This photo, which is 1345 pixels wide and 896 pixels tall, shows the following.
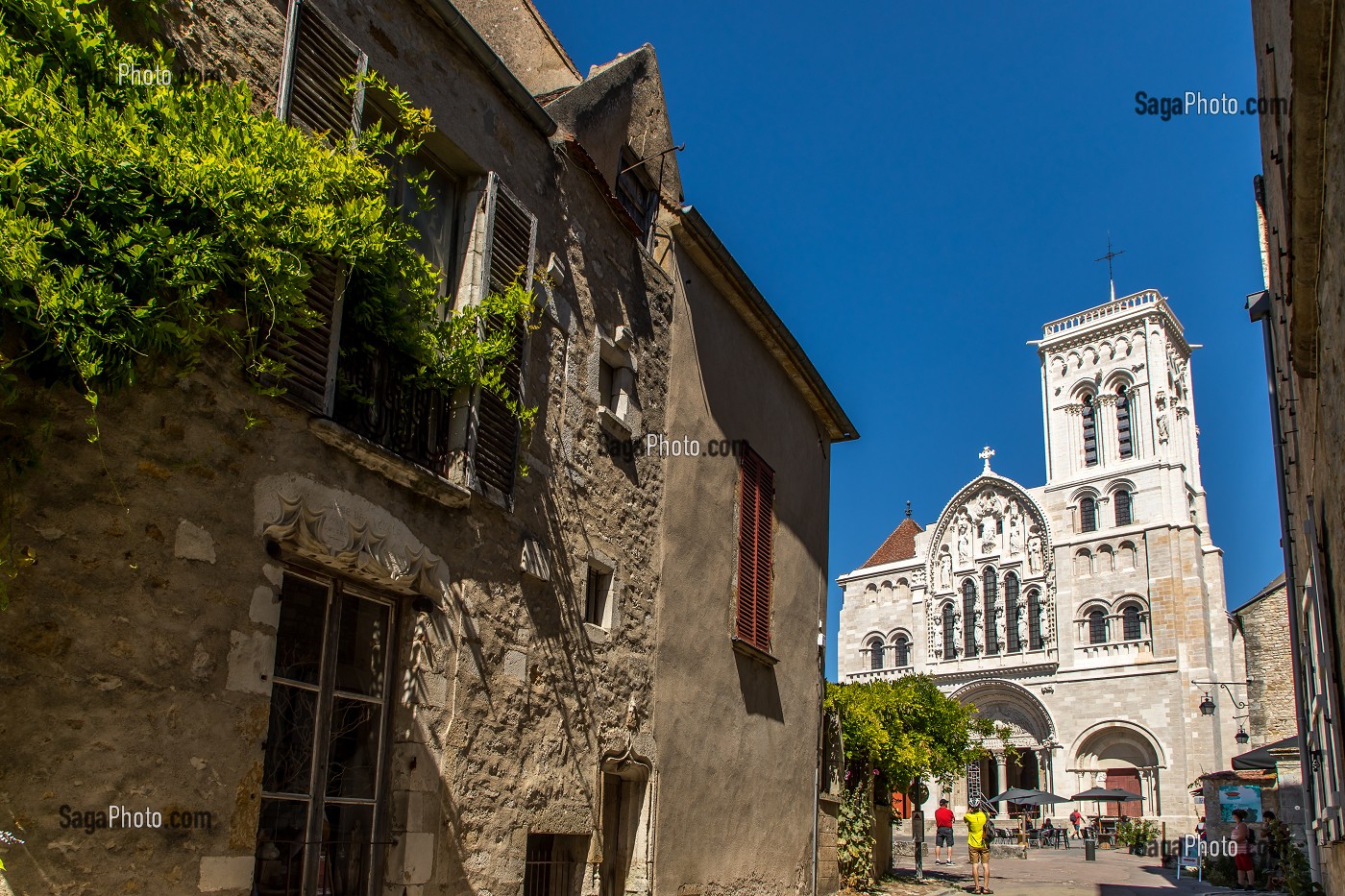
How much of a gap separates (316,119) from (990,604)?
39.8m

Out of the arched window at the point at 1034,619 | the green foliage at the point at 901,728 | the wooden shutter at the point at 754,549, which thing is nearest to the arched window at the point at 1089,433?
the arched window at the point at 1034,619

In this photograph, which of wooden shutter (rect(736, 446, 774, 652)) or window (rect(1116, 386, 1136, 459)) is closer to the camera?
wooden shutter (rect(736, 446, 774, 652))

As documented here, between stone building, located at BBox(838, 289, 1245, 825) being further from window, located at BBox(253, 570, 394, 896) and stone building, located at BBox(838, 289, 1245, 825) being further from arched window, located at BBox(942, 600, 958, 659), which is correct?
window, located at BBox(253, 570, 394, 896)

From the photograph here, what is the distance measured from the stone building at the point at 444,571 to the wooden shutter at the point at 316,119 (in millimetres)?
20

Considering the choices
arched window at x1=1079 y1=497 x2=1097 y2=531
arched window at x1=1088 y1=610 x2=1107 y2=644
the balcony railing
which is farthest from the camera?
arched window at x1=1079 y1=497 x2=1097 y2=531

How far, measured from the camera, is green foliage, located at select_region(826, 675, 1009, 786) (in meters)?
15.2

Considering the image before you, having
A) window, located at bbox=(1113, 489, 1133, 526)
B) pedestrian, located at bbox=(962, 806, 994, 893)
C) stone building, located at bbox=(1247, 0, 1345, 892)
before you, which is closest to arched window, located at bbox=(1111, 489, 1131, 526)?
window, located at bbox=(1113, 489, 1133, 526)

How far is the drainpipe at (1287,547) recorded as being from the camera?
40.1 feet

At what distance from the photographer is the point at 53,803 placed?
3.82 metres

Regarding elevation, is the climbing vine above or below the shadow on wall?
above

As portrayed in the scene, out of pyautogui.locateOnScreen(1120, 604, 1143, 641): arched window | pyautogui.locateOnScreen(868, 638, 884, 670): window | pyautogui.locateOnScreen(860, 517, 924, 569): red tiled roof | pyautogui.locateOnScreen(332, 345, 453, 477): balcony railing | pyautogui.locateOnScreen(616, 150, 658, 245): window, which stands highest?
pyautogui.locateOnScreen(860, 517, 924, 569): red tiled roof

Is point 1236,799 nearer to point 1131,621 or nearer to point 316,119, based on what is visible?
point 1131,621

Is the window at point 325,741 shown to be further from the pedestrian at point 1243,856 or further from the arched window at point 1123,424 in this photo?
the arched window at point 1123,424

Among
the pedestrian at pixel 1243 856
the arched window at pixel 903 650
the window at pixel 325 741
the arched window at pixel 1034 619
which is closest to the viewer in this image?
the window at pixel 325 741
